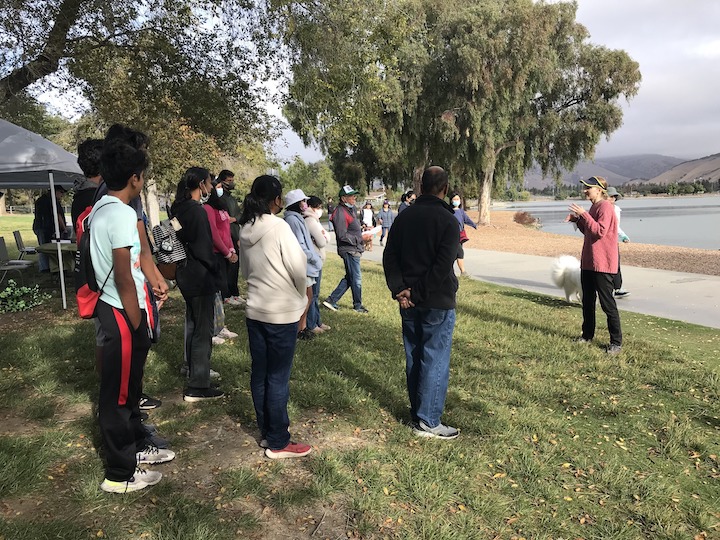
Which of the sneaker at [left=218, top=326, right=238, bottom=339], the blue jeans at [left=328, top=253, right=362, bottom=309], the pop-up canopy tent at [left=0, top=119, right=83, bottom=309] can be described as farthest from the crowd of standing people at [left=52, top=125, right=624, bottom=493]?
the pop-up canopy tent at [left=0, top=119, right=83, bottom=309]

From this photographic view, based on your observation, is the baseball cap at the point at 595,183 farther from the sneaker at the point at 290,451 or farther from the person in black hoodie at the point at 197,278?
the sneaker at the point at 290,451

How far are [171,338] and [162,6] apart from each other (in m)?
6.02

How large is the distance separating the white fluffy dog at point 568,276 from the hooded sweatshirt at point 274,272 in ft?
21.0

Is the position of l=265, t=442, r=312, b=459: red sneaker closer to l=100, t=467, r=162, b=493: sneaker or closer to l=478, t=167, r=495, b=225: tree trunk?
l=100, t=467, r=162, b=493: sneaker

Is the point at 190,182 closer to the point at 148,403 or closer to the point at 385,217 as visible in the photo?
the point at 148,403

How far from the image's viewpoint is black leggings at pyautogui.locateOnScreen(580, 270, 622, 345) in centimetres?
577

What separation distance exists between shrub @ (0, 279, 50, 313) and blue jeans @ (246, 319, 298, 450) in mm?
6567

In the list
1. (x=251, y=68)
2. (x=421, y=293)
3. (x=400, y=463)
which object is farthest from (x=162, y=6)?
(x=400, y=463)

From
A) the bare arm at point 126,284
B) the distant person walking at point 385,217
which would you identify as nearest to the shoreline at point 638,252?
the distant person walking at point 385,217

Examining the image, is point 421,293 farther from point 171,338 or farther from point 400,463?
point 171,338

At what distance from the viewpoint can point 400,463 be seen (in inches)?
133

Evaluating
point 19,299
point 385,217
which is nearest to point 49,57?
point 19,299

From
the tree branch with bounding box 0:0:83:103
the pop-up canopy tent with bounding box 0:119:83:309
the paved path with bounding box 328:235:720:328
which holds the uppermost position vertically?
the tree branch with bounding box 0:0:83:103

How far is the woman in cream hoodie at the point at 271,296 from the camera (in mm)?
3207
